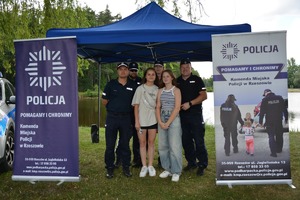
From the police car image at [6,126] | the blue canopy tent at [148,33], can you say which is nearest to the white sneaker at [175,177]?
the blue canopy tent at [148,33]

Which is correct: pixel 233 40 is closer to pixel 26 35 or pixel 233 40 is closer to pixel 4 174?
pixel 4 174

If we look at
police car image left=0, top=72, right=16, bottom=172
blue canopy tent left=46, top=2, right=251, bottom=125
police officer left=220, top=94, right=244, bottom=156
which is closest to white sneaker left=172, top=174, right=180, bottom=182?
police officer left=220, top=94, right=244, bottom=156

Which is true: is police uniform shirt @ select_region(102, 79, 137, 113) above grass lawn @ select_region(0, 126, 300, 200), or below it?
above

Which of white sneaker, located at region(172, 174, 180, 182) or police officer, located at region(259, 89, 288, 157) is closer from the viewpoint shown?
police officer, located at region(259, 89, 288, 157)

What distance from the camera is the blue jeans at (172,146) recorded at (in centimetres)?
507

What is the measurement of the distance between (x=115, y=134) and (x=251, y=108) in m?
2.12

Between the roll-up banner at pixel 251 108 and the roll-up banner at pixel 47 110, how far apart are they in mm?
2063

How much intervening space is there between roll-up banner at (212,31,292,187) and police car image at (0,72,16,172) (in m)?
3.47

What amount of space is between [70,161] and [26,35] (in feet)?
17.0

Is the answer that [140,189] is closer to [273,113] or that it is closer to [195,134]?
[195,134]

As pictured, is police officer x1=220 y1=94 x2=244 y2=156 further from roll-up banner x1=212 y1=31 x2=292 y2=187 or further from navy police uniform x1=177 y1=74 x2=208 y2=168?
navy police uniform x1=177 y1=74 x2=208 y2=168

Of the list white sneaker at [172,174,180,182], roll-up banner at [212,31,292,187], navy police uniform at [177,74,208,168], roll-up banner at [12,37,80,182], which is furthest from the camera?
navy police uniform at [177,74,208,168]

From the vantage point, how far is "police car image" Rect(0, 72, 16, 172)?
544cm

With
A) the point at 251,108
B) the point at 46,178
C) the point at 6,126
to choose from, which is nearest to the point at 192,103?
the point at 251,108
